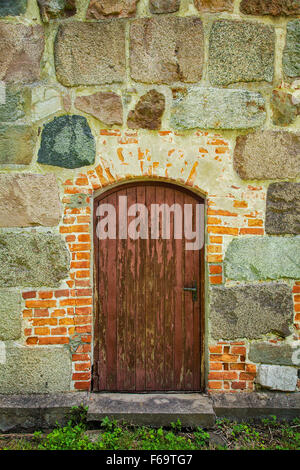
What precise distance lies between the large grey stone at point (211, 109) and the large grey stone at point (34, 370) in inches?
82.1

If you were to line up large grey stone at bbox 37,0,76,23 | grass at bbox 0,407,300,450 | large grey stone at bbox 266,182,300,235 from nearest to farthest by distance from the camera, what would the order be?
grass at bbox 0,407,300,450 → large grey stone at bbox 37,0,76,23 → large grey stone at bbox 266,182,300,235

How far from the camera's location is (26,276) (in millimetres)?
2775

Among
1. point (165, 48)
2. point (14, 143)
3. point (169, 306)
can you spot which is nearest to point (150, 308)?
point (169, 306)

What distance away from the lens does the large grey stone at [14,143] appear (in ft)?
9.16

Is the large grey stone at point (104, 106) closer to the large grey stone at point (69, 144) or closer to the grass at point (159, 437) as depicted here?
the large grey stone at point (69, 144)

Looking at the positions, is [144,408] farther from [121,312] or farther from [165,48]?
[165,48]

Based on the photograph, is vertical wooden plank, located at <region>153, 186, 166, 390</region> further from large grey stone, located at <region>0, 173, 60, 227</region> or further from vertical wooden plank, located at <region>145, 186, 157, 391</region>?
large grey stone, located at <region>0, 173, 60, 227</region>

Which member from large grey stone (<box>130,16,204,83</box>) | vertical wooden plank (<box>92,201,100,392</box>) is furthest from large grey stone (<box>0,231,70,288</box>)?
large grey stone (<box>130,16,204,83</box>)

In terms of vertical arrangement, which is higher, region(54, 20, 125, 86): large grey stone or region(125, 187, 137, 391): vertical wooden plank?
region(54, 20, 125, 86): large grey stone

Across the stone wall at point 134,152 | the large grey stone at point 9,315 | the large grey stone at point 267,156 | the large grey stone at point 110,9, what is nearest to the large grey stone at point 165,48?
the stone wall at point 134,152

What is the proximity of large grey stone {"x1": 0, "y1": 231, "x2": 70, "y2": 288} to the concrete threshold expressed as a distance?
0.91 metres

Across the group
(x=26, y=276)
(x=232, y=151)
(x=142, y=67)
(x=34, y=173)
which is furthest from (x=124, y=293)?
(x=142, y=67)

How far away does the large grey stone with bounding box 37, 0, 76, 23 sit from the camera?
2.74 meters

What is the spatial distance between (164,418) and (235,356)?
73 centimetres
